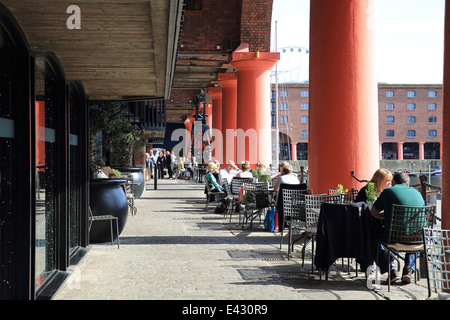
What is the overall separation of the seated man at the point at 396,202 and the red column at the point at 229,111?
1878cm

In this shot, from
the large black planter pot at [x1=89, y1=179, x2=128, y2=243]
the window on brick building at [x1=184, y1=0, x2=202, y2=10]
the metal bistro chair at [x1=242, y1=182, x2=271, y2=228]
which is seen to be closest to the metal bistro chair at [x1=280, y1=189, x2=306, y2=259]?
the metal bistro chair at [x1=242, y1=182, x2=271, y2=228]

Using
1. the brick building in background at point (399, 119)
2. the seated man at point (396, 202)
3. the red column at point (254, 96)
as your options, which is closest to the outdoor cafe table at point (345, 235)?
the seated man at point (396, 202)

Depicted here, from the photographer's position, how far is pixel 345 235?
6.70m

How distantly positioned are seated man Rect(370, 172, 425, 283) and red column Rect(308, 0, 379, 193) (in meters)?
2.39

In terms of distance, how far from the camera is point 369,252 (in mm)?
6660

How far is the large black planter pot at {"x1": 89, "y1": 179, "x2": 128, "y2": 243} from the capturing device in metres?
9.55

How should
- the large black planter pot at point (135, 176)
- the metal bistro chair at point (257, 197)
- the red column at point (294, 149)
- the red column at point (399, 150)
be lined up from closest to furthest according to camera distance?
the metal bistro chair at point (257, 197), the large black planter pot at point (135, 176), the red column at point (294, 149), the red column at point (399, 150)

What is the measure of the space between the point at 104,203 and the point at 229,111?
56.8 ft

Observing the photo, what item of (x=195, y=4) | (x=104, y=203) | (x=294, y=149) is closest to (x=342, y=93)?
(x=104, y=203)

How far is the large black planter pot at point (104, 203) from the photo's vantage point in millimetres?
9555

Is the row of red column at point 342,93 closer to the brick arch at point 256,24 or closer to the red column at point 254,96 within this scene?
the red column at point 254,96

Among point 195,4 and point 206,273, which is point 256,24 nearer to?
point 195,4

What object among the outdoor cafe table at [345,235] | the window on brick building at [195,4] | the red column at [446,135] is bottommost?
the outdoor cafe table at [345,235]
